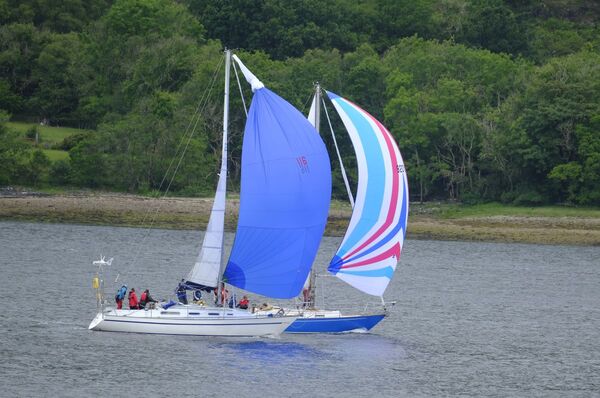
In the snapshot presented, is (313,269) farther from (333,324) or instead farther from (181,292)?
(181,292)

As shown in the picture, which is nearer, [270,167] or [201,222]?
[270,167]

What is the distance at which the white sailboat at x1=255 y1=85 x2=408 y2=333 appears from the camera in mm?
47312

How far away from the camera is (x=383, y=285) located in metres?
48.2

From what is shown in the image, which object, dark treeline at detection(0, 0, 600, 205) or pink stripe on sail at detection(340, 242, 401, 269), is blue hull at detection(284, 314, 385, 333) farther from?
dark treeline at detection(0, 0, 600, 205)

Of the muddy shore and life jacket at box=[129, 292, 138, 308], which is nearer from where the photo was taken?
life jacket at box=[129, 292, 138, 308]

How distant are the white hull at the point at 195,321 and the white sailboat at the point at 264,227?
0.11 feet

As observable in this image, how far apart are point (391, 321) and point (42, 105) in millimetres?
64258

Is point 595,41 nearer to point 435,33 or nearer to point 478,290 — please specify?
point 435,33

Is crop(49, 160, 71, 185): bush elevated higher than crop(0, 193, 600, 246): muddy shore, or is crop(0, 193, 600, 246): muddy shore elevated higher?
crop(49, 160, 71, 185): bush

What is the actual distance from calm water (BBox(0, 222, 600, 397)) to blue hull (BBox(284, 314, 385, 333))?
1.50 ft

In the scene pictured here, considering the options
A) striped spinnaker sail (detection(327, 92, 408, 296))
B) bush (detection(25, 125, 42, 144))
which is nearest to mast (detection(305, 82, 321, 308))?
striped spinnaker sail (detection(327, 92, 408, 296))


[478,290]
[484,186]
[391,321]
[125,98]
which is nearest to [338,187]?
[484,186]

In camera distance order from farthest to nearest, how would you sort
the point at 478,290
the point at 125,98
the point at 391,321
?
the point at 125,98 → the point at 478,290 → the point at 391,321

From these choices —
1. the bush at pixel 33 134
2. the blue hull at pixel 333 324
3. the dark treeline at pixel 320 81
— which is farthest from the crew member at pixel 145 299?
the bush at pixel 33 134
